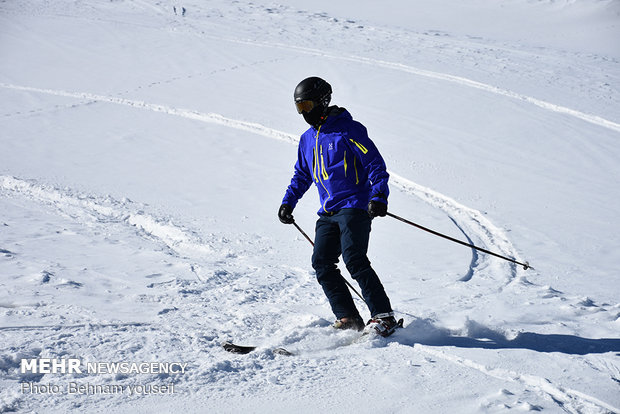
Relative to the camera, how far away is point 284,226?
249 inches

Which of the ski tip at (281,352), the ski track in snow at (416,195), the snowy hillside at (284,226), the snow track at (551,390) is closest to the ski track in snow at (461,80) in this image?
the snowy hillside at (284,226)

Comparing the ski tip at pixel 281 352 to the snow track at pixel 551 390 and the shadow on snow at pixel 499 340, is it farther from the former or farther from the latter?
the snow track at pixel 551 390

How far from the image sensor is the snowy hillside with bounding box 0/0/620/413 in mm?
3080

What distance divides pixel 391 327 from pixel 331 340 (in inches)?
15.3

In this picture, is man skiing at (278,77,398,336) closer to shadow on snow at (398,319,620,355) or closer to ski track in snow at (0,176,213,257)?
shadow on snow at (398,319,620,355)

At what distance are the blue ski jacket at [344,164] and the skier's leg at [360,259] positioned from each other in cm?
11

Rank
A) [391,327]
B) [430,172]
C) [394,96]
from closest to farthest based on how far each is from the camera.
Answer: [391,327] < [430,172] < [394,96]

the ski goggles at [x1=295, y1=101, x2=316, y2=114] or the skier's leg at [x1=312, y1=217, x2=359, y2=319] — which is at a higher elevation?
the ski goggles at [x1=295, y1=101, x2=316, y2=114]

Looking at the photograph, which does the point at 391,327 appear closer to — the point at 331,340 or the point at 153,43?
the point at 331,340

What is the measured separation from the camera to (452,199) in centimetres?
718

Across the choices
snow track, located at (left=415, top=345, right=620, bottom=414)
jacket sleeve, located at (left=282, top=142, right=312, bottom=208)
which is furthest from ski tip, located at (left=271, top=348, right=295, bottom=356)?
jacket sleeve, located at (left=282, top=142, right=312, bottom=208)

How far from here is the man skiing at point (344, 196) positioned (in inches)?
149

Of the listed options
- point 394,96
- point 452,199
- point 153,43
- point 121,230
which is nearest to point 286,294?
point 121,230

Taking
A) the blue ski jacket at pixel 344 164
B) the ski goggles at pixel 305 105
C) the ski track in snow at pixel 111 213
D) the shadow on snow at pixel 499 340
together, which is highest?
the ski goggles at pixel 305 105
